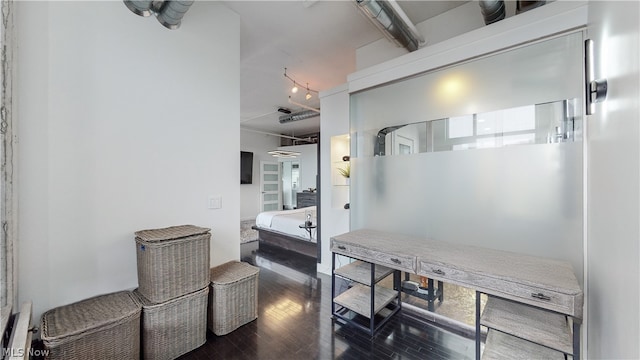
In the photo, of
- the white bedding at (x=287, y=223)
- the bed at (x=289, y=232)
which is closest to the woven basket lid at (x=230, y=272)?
the bed at (x=289, y=232)

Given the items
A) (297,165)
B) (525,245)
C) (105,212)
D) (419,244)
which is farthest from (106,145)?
(297,165)

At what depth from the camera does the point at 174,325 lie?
5.94 ft

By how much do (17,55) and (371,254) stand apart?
2.77 m

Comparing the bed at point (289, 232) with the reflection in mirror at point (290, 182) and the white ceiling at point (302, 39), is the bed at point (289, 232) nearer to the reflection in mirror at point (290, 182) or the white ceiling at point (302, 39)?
the white ceiling at point (302, 39)

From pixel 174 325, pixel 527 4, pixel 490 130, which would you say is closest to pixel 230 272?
pixel 174 325

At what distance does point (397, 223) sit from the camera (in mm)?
2598

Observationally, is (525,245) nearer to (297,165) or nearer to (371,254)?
(371,254)

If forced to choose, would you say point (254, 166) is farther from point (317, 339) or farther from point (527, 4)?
point (527, 4)

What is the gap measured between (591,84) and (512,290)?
1.21 meters

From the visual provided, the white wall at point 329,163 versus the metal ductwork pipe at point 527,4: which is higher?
the metal ductwork pipe at point 527,4

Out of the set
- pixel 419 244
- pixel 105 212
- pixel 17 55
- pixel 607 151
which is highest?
pixel 17 55

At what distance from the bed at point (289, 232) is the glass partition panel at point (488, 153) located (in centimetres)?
180

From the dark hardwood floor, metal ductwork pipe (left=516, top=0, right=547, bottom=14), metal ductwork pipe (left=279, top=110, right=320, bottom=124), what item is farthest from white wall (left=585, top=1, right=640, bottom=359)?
metal ductwork pipe (left=279, top=110, right=320, bottom=124)

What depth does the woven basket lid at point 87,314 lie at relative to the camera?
1.38 meters
